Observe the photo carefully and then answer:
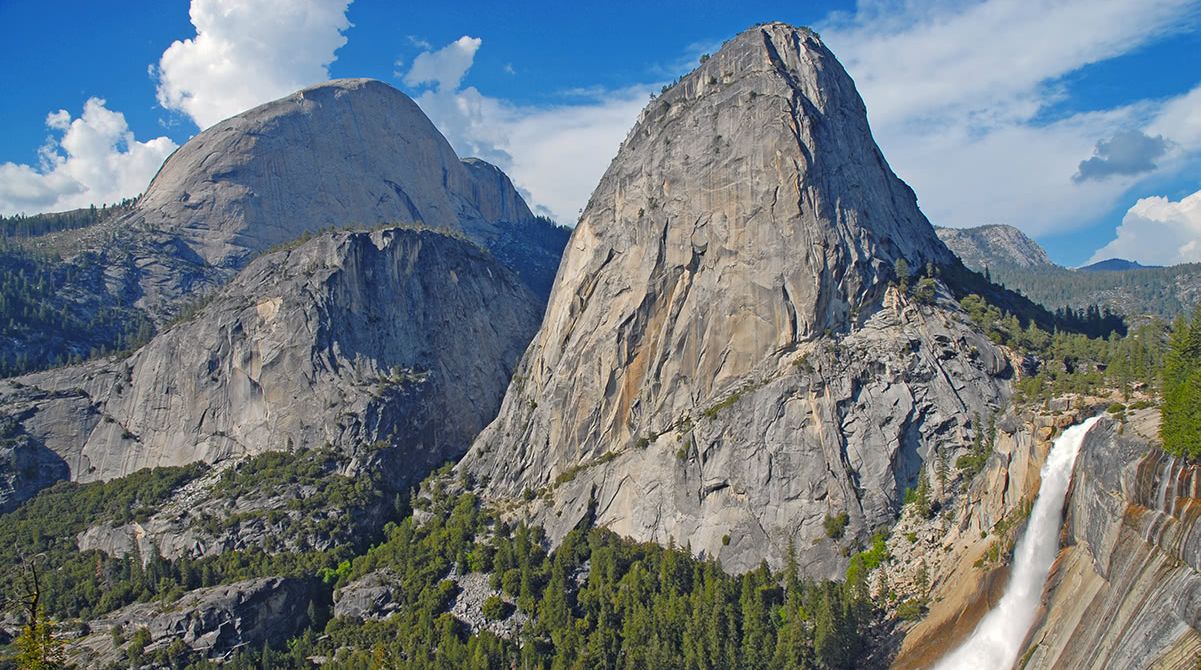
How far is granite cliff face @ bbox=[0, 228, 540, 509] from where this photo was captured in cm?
12406

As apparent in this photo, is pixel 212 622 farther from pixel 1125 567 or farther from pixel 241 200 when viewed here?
pixel 241 200

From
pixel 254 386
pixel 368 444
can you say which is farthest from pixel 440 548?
pixel 254 386

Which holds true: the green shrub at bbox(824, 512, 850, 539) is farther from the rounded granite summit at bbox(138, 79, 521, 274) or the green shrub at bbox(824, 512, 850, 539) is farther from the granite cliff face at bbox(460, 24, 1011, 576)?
the rounded granite summit at bbox(138, 79, 521, 274)

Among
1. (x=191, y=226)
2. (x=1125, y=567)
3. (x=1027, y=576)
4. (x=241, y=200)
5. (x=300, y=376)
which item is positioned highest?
(x=241, y=200)

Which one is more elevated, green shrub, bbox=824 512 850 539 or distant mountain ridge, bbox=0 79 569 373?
distant mountain ridge, bbox=0 79 569 373

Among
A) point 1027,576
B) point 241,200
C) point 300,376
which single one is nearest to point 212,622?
point 300,376

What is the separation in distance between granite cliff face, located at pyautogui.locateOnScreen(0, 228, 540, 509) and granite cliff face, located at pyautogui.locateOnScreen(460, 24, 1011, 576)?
46.5 ft

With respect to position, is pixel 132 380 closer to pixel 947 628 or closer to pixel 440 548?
pixel 440 548

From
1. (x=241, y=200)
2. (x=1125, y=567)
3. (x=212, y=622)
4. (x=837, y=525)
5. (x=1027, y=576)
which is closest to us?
(x=1125, y=567)

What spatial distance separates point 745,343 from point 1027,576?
39982mm

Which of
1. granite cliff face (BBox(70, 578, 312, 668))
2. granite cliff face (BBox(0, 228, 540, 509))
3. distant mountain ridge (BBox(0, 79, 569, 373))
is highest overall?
distant mountain ridge (BBox(0, 79, 569, 373))

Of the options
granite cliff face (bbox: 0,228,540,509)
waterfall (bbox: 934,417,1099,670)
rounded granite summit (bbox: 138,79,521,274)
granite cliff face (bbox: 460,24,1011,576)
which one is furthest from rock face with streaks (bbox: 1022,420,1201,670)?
rounded granite summit (bbox: 138,79,521,274)

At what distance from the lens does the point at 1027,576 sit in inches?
2586

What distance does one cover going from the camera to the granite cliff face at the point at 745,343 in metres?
90.1
